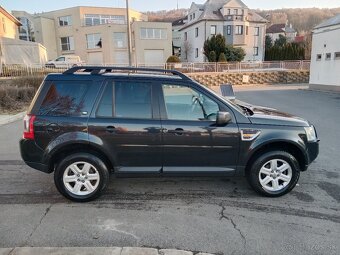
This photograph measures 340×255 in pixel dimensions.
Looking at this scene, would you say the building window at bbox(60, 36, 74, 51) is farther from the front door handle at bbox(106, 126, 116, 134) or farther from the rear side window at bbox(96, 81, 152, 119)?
the front door handle at bbox(106, 126, 116, 134)

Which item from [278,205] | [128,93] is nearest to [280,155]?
[278,205]

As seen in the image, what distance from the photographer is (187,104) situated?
3.91 m

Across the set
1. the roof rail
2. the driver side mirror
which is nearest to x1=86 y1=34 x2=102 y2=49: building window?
the roof rail

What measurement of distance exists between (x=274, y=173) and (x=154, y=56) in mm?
37119

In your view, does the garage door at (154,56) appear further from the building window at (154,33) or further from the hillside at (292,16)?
the hillside at (292,16)

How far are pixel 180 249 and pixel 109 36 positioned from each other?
39244mm

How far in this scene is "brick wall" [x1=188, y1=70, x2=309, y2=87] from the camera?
25719mm

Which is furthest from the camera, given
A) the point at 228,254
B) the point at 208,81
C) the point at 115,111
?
the point at 208,81

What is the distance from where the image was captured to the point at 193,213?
357 cm

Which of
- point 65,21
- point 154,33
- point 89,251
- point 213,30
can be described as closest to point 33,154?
point 89,251

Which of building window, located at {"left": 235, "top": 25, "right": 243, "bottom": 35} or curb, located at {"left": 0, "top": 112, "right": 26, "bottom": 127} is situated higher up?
building window, located at {"left": 235, "top": 25, "right": 243, "bottom": 35}

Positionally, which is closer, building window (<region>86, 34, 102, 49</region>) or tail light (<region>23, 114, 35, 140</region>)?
tail light (<region>23, 114, 35, 140</region>)

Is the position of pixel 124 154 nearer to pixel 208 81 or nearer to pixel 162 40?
pixel 208 81

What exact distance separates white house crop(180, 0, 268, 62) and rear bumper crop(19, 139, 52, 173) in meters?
38.6
